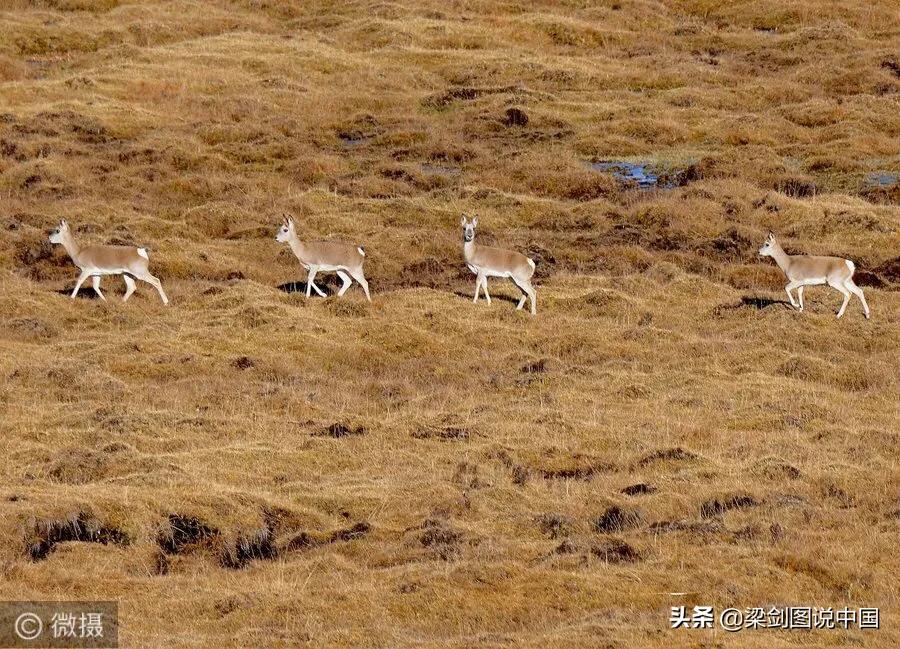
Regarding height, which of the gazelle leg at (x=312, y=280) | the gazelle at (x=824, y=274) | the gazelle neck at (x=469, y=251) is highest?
the gazelle at (x=824, y=274)

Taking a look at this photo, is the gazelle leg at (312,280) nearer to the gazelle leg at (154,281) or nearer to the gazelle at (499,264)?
the gazelle leg at (154,281)

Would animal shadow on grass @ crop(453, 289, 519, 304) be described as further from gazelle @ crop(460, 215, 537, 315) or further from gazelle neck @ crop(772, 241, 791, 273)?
gazelle neck @ crop(772, 241, 791, 273)

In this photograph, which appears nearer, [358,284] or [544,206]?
[358,284]

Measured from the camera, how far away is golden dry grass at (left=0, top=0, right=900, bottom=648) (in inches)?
625

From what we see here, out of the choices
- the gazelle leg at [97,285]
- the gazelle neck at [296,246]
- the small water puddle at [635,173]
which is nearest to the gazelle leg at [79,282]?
the gazelle leg at [97,285]

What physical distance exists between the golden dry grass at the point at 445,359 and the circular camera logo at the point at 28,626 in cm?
91

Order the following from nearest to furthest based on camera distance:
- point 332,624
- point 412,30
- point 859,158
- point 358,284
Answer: point 332,624
point 358,284
point 859,158
point 412,30

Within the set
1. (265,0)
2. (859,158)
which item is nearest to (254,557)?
(859,158)

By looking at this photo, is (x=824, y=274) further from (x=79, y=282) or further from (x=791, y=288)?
(x=79, y=282)

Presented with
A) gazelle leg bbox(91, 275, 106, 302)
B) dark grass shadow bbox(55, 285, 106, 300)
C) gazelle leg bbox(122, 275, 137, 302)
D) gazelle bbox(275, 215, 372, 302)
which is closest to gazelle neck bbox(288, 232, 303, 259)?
gazelle bbox(275, 215, 372, 302)

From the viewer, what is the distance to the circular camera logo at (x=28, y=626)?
46.3 ft

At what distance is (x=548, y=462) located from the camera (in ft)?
68.3

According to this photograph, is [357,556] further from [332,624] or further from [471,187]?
[471,187]

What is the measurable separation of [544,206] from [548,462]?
781 inches
